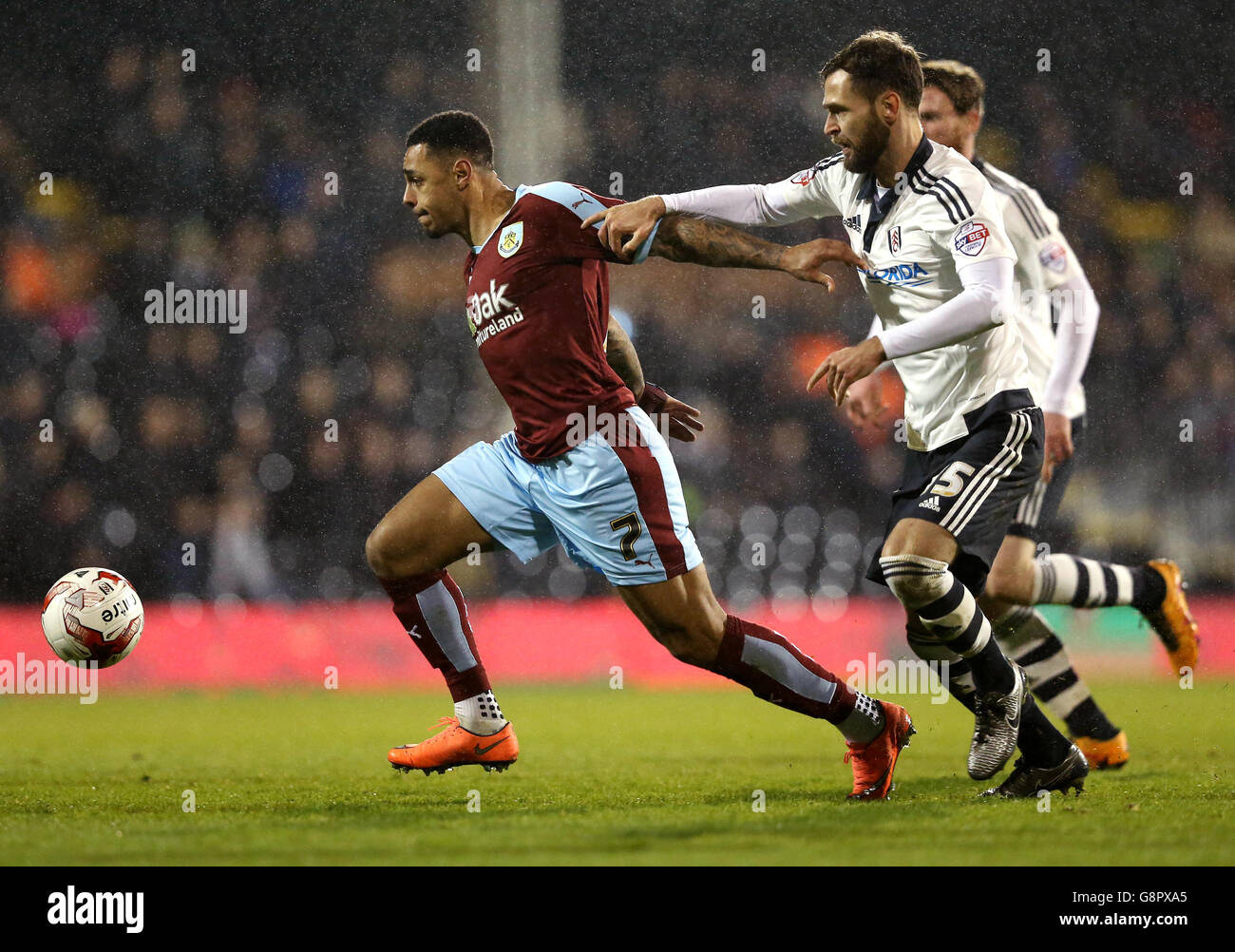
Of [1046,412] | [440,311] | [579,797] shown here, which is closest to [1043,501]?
[1046,412]

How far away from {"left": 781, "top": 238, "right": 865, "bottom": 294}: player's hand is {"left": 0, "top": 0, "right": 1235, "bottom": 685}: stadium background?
506 centimetres

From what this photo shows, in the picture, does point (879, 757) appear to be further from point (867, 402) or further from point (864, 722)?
point (867, 402)

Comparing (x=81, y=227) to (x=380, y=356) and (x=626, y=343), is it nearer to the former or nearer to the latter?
(x=380, y=356)

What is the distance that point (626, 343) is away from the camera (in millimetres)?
4508

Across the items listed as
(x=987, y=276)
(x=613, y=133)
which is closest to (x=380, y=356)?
(x=613, y=133)

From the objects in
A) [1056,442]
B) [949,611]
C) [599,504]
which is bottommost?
[949,611]

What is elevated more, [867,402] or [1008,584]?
[867,402]

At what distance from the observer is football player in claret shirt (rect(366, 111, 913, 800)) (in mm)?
4039

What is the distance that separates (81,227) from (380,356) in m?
2.41

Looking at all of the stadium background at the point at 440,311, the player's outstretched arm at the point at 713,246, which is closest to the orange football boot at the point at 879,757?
the player's outstretched arm at the point at 713,246

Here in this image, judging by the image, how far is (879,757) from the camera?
417 centimetres

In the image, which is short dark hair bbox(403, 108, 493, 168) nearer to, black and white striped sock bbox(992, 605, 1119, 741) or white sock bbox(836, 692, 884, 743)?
white sock bbox(836, 692, 884, 743)

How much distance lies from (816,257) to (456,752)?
75.7 inches

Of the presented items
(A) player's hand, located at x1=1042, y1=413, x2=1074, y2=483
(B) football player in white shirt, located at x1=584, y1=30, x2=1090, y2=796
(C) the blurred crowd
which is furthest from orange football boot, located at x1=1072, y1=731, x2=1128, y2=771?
(C) the blurred crowd
